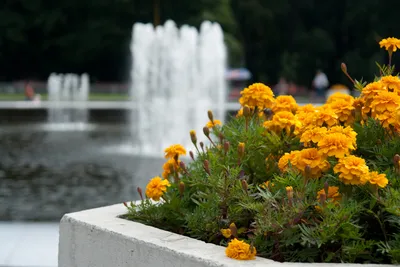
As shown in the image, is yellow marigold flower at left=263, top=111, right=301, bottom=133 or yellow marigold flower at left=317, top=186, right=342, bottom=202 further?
yellow marigold flower at left=263, top=111, right=301, bottom=133

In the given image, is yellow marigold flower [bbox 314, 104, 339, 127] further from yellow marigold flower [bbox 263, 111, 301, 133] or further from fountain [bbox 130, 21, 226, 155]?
fountain [bbox 130, 21, 226, 155]

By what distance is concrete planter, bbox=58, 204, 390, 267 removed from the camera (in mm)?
2561

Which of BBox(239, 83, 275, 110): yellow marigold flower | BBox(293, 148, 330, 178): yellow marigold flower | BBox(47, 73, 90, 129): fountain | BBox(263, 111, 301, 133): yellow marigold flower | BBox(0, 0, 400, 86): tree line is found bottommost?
BBox(47, 73, 90, 129): fountain

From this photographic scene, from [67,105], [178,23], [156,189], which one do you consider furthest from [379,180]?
[178,23]

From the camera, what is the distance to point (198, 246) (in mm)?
2709

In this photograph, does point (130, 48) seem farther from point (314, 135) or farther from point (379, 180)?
point (379, 180)

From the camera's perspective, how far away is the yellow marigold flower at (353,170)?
8.43ft

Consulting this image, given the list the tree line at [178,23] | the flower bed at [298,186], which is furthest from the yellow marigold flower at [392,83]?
the tree line at [178,23]

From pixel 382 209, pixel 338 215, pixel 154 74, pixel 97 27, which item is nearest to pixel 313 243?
pixel 338 215

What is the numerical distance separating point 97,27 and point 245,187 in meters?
41.0

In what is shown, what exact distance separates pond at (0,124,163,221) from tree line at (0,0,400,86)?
91.4ft

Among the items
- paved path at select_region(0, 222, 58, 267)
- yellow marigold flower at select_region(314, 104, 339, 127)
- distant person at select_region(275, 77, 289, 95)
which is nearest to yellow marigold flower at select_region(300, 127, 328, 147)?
yellow marigold flower at select_region(314, 104, 339, 127)

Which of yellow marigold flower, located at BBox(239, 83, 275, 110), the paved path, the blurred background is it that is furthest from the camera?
the blurred background

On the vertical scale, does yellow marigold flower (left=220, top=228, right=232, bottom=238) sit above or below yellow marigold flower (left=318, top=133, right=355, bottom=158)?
below
